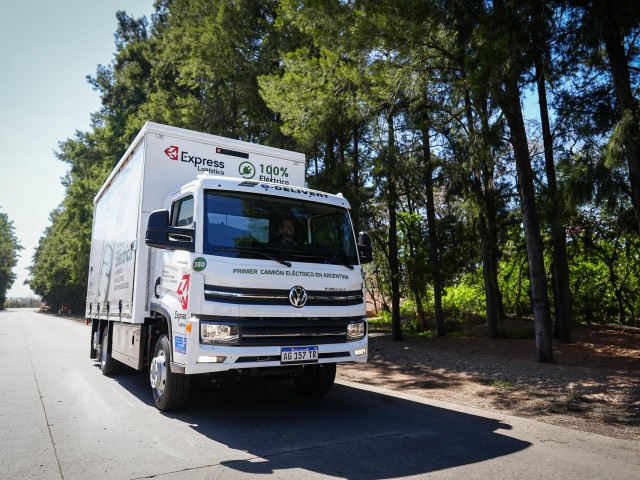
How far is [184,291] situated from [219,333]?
2.28 ft

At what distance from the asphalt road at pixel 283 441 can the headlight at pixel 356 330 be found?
1.00 meters

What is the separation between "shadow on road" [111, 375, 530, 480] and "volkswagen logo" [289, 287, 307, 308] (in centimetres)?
142

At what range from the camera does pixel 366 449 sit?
472 cm

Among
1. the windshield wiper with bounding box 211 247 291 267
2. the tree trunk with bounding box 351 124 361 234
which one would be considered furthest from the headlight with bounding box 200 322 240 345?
the tree trunk with bounding box 351 124 361 234

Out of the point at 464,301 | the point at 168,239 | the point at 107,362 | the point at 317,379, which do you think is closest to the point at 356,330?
the point at 317,379

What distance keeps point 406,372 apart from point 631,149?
241 inches

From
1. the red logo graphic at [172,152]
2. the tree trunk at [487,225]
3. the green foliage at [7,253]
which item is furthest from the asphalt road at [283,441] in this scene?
the green foliage at [7,253]

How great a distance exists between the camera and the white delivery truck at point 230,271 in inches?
212

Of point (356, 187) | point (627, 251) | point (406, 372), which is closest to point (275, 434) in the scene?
point (406, 372)

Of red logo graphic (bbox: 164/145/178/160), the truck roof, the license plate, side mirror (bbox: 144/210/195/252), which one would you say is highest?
red logo graphic (bbox: 164/145/178/160)

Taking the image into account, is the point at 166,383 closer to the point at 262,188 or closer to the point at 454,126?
the point at 262,188

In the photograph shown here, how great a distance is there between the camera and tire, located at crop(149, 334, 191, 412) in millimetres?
5996

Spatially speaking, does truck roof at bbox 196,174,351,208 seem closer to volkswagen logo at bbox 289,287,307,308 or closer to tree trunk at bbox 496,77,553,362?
volkswagen logo at bbox 289,287,307,308

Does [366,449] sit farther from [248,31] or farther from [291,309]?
[248,31]
